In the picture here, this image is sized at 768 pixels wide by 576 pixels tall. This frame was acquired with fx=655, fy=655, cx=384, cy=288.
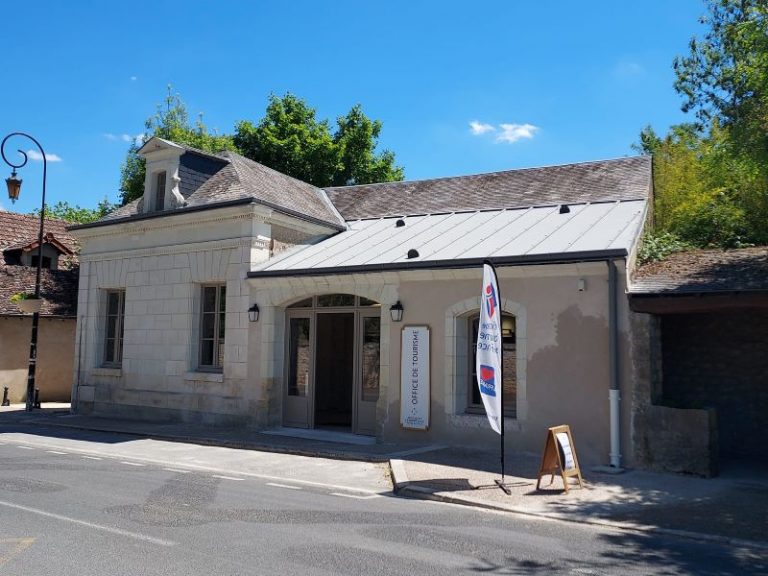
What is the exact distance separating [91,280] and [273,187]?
528 cm

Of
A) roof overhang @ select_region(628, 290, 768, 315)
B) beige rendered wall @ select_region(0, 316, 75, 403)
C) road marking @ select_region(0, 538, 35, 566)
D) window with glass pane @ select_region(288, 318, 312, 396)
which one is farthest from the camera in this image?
beige rendered wall @ select_region(0, 316, 75, 403)

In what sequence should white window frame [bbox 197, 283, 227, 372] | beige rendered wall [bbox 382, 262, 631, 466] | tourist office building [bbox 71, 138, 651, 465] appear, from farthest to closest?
white window frame [bbox 197, 283, 227, 372]
tourist office building [bbox 71, 138, 651, 465]
beige rendered wall [bbox 382, 262, 631, 466]

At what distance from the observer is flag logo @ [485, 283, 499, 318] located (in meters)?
8.70

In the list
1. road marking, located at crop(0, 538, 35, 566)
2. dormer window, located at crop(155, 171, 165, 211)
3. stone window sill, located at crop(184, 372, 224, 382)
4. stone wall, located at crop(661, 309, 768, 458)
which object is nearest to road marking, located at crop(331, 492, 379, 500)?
road marking, located at crop(0, 538, 35, 566)

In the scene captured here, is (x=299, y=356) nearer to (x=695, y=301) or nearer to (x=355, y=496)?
(x=355, y=496)

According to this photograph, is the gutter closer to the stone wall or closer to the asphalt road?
the stone wall

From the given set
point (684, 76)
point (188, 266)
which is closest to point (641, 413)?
point (188, 266)

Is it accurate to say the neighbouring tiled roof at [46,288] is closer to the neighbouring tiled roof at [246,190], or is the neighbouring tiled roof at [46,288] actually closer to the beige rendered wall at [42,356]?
the beige rendered wall at [42,356]

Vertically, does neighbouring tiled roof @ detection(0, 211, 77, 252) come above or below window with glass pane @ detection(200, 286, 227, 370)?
above

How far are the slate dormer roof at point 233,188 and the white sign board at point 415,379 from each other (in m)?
4.64

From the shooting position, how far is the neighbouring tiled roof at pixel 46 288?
64.4ft

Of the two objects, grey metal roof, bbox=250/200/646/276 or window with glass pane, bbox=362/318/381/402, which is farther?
window with glass pane, bbox=362/318/381/402

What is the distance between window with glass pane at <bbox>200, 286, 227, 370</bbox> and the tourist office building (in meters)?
0.05

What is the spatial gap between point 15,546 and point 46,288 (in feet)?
56.7
